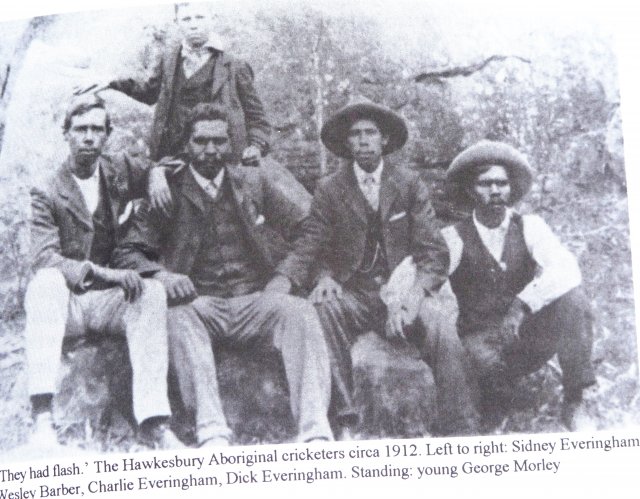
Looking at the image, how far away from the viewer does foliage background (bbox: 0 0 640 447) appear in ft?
24.9

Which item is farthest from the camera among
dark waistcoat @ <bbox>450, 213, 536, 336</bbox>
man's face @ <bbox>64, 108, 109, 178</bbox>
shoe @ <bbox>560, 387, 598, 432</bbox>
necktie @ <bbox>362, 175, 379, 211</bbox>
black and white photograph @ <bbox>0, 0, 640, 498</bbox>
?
man's face @ <bbox>64, 108, 109, 178</bbox>

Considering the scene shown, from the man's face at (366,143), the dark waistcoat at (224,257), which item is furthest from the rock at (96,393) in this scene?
the man's face at (366,143)

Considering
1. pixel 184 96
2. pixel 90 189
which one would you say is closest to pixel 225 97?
pixel 184 96

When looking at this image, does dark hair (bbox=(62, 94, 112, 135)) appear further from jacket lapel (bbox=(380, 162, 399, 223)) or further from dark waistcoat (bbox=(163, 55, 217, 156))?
jacket lapel (bbox=(380, 162, 399, 223))

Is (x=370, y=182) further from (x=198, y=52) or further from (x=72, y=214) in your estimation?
(x=72, y=214)

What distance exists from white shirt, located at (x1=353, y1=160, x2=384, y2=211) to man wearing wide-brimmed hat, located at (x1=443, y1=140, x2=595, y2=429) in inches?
20.6

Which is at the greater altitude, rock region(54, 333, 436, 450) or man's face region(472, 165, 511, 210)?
man's face region(472, 165, 511, 210)

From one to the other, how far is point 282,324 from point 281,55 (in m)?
2.01

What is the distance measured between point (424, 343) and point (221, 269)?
5.06 feet

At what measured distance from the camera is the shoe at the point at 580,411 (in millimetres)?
7309

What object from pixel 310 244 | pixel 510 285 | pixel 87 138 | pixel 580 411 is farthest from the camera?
pixel 87 138

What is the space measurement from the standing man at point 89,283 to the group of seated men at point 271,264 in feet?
0.03

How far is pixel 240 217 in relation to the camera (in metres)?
7.75

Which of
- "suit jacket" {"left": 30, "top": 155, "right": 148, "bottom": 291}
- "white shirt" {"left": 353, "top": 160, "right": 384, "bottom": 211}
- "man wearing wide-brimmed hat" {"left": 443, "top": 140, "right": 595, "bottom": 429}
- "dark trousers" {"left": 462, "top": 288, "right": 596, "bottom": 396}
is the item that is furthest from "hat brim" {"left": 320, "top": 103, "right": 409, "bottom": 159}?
"dark trousers" {"left": 462, "top": 288, "right": 596, "bottom": 396}
